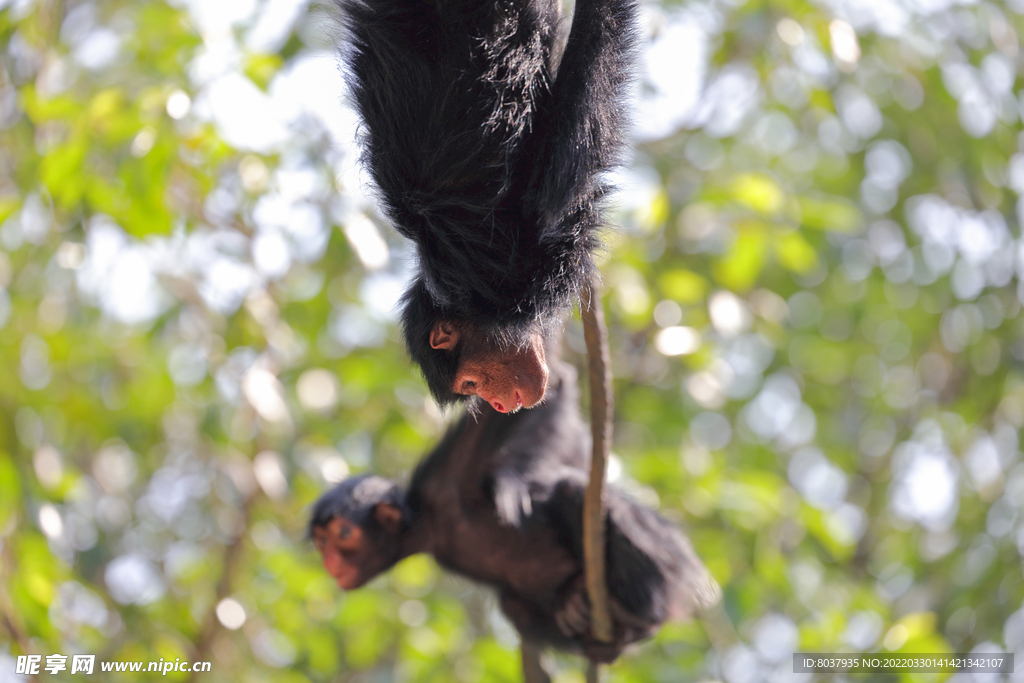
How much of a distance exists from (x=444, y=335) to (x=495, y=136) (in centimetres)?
55

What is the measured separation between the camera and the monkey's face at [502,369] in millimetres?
1984

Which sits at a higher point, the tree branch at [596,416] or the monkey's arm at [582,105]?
the monkey's arm at [582,105]

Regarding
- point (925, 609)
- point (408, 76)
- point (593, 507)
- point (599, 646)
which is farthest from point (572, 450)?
point (925, 609)

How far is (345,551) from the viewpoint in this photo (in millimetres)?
3307

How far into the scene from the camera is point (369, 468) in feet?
14.4

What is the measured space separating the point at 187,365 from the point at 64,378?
0.76 m

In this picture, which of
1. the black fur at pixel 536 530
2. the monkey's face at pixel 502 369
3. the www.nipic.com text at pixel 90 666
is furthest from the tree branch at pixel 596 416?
the www.nipic.com text at pixel 90 666

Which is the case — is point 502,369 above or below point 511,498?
above

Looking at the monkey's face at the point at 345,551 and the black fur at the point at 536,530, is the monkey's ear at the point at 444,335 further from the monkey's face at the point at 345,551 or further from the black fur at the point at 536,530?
the monkey's face at the point at 345,551

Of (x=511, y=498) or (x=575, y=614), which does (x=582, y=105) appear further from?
(x=575, y=614)

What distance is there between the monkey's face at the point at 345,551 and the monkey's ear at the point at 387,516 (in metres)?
0.11

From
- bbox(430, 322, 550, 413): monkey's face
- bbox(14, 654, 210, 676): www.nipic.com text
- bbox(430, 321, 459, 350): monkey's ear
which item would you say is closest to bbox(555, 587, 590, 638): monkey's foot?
bbox(430, 322, 550, 413): monkey's face

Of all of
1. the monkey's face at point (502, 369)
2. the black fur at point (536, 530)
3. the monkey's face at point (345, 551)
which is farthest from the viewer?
the monkey's face at point (345, 551)

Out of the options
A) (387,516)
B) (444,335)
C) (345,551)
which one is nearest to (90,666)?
(345,551)
